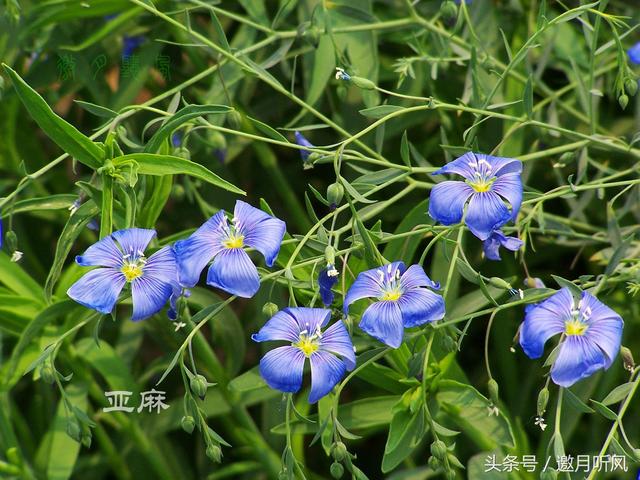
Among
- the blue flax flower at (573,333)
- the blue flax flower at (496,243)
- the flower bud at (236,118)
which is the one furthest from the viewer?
the flower bud at (236,118)

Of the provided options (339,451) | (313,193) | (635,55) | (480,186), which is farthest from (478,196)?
(313,193)

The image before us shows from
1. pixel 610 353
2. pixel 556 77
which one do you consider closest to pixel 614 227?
pixel 610 353

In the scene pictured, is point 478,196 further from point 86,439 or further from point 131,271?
point 86,439

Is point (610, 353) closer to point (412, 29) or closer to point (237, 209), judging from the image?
point (237, 209)

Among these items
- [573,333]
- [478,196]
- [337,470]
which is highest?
[478,196]

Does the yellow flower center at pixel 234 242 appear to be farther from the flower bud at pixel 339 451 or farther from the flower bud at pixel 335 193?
the flower bud at pixel 339 451

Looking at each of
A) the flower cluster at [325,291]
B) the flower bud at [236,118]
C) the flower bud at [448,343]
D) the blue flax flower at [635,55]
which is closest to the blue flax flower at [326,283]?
the flower cluster at [325,291]
